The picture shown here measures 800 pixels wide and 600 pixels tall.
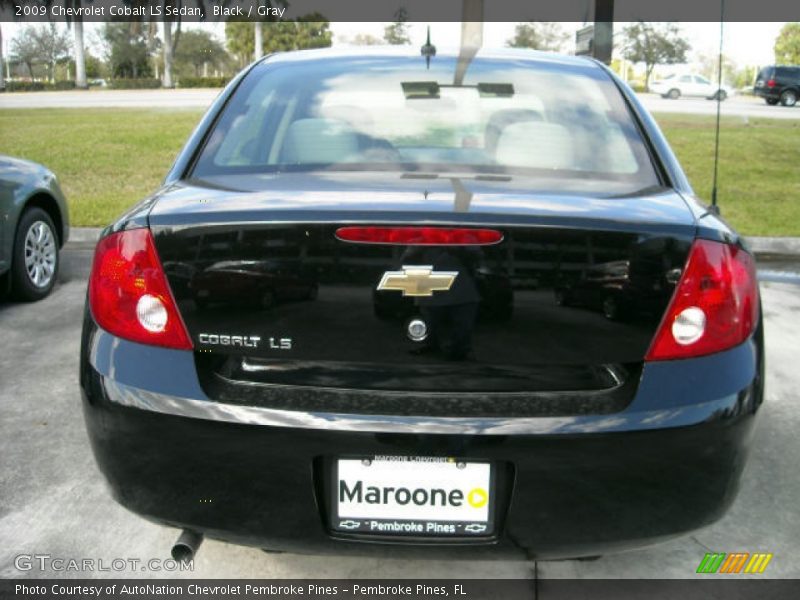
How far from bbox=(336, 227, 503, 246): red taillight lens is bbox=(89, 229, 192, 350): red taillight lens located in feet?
1.66

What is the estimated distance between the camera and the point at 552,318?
1941mm

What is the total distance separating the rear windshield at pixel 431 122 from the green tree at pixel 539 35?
41.8 meters

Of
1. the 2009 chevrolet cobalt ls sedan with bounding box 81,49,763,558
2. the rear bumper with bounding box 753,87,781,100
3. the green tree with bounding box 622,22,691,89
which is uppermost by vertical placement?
the green tree with bounding box 622,22,691,89

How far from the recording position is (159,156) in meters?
13.9

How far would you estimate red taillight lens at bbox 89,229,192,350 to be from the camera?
6.66 feet

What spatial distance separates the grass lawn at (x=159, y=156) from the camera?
33.5 feet

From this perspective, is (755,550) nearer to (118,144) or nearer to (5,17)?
(118,144)

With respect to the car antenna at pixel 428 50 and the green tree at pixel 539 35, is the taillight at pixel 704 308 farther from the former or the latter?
the green tree at pixel 539 35

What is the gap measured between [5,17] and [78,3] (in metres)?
5.05

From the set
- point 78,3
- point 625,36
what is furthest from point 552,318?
point 625,36

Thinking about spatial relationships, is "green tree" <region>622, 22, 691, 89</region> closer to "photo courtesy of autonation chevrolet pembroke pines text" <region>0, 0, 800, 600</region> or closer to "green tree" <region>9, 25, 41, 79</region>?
"green tree" <region>9, 25, 41, 79</region>

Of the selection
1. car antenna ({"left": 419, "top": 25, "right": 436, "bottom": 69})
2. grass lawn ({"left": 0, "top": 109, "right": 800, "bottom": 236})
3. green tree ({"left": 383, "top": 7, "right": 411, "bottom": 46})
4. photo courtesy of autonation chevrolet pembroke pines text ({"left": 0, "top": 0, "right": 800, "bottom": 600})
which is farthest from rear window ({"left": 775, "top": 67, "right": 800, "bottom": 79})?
photo courtesy of autonation chevrolet pembroke pines text ({"left": 0, "top": 0, "right": 800, "bottom": 600})

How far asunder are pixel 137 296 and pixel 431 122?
136cm

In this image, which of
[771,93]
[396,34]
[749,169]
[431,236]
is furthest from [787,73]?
[431,236]
